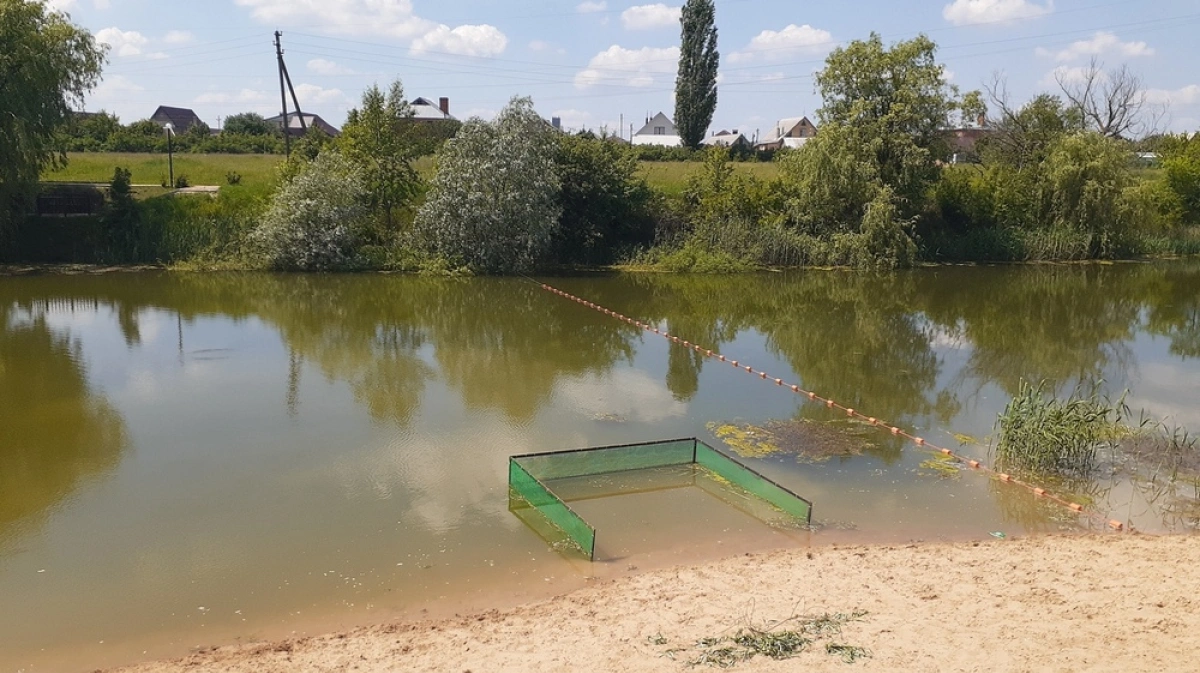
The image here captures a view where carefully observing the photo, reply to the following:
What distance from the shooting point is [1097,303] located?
2638 centimetres

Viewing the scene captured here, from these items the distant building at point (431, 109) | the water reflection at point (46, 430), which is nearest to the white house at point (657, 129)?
the distant building at point (431, 109)

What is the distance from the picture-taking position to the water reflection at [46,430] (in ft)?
34.1

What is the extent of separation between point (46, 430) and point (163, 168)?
31.9 m

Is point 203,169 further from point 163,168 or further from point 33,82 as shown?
point 33,82

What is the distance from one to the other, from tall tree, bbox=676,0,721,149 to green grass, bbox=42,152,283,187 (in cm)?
2674

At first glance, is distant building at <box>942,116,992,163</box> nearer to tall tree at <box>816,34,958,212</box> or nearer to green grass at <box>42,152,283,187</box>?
tall tree at <box>816,34,958,212</box>

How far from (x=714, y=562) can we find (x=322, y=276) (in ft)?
79.6

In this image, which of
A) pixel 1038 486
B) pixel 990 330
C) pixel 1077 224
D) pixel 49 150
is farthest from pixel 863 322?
pixel 49 150

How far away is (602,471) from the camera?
1130 cm

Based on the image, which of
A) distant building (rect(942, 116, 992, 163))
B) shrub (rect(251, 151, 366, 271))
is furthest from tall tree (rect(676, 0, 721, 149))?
shrub (rect(251, 151, 366, 271))

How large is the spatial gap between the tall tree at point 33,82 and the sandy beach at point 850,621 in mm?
27591

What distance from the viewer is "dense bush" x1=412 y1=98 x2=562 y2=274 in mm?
30250

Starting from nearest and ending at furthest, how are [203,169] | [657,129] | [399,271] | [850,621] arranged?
[850,621] < [399,271] < [203,169] < [657,129]

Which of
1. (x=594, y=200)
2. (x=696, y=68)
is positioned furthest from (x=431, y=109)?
(x=594, y=200)
